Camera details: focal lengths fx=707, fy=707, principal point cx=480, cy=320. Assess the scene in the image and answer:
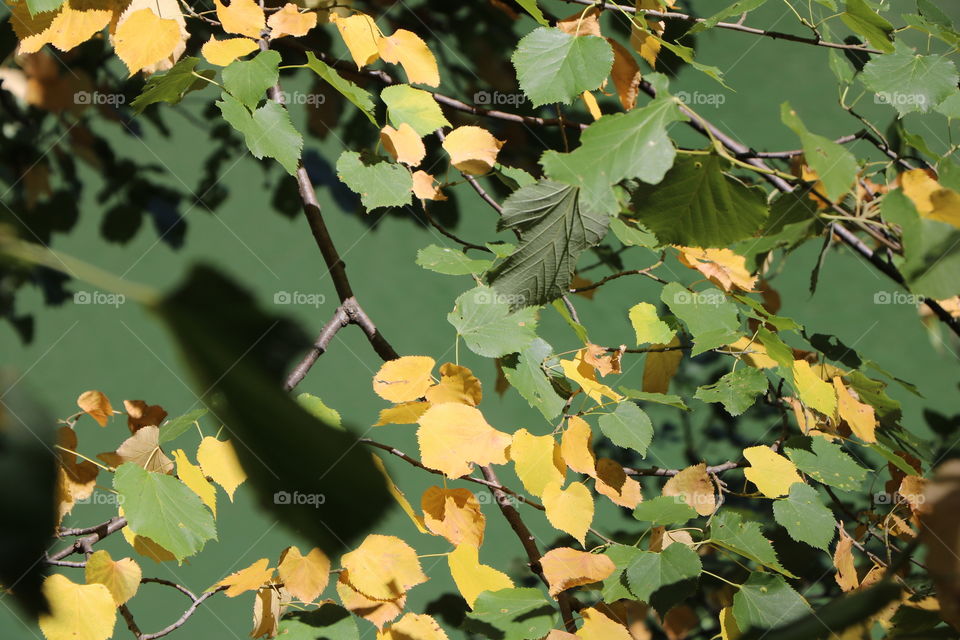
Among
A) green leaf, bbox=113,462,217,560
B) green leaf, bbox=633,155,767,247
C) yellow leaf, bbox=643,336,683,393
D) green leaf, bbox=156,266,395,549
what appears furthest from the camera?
yellow leaf, bbox=643,336,683,393

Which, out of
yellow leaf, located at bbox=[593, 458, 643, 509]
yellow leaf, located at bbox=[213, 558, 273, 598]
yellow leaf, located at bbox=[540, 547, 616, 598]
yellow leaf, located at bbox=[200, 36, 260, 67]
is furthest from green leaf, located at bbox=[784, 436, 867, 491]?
yellow leaf, located at bbox=[200, 36, 260, 67]

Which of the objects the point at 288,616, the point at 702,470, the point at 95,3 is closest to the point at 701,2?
the point at 702,470

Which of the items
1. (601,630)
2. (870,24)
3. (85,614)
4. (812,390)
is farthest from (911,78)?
(85,614)

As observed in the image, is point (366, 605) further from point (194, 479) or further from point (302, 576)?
point (194, 479)

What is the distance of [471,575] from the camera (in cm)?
102

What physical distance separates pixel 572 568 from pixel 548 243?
493 millimetres

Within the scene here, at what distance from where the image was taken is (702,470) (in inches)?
47.1

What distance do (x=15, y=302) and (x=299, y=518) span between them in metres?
1.60

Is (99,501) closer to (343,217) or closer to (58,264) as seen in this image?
(343,217)

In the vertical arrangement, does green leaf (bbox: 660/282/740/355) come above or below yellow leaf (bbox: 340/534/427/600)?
above

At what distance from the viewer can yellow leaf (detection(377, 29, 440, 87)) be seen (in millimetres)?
1162

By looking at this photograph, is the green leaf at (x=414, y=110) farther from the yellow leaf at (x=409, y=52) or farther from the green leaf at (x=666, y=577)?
the green leaf at (x=666, y=577)

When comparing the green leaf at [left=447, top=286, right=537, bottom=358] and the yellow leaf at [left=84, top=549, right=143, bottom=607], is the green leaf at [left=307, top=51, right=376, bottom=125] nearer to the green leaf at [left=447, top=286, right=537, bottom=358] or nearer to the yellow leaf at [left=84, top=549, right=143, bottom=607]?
the green leaf at [left=447, top=286, right=537, bottom=358]

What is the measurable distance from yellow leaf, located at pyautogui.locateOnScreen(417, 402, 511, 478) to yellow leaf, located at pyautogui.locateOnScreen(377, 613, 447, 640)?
26 cm
